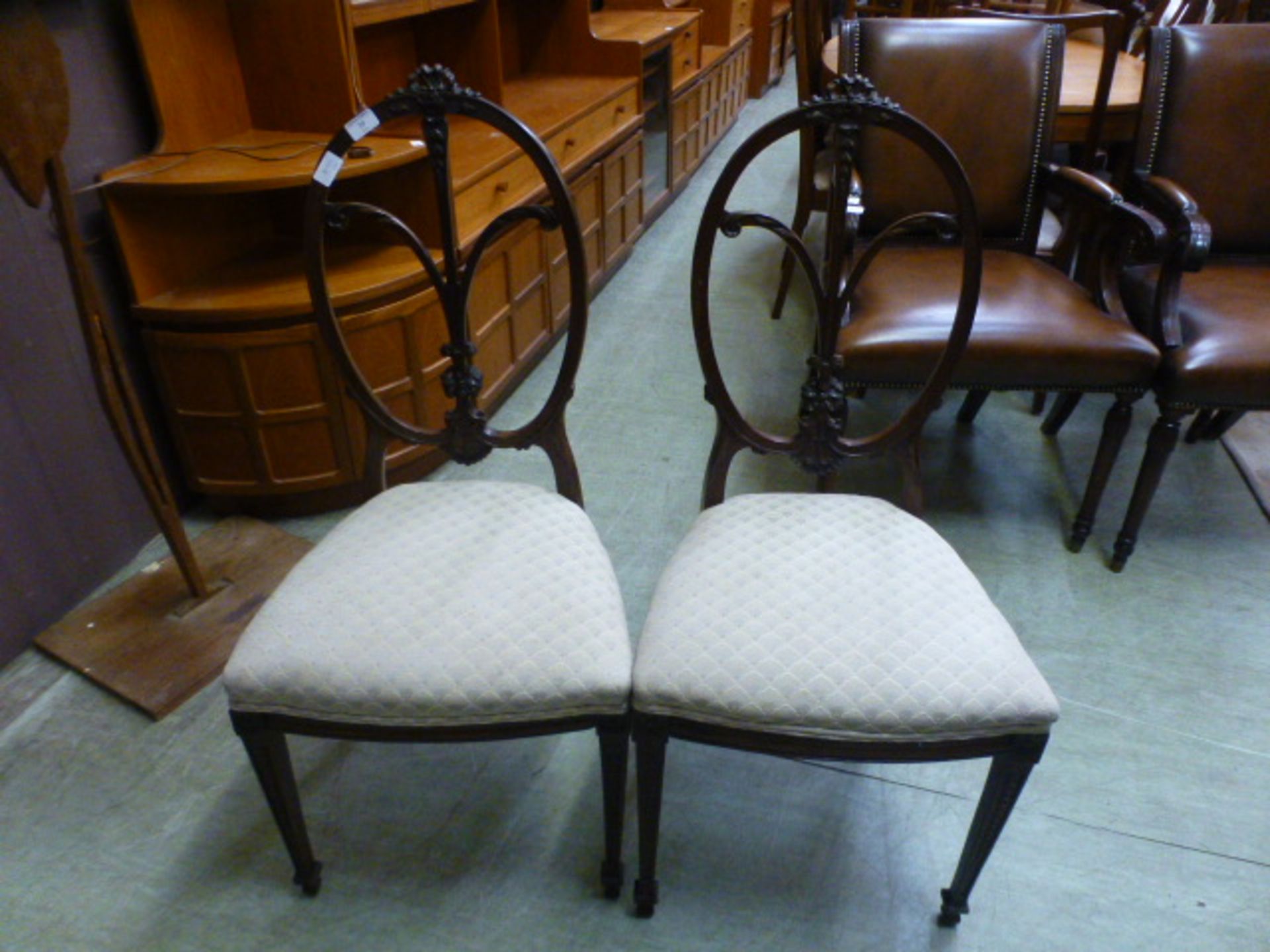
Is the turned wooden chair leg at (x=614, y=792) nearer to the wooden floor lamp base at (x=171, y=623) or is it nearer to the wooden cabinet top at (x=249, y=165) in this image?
the wooden floor lamp base at (x=171, y=623)

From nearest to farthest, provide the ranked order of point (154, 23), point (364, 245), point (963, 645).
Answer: point (963, 645) → point (154, 23) → point (364, 245)

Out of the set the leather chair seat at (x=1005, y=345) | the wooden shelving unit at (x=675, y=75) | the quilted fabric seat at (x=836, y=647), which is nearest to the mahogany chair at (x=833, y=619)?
the quilted fabric seat at (x=836, y=647)

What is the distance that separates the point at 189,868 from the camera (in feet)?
3.82

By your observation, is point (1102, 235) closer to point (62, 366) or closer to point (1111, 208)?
point (1111, 208)

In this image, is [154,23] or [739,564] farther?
[154,23]

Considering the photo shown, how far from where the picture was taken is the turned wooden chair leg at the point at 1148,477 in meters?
1.59

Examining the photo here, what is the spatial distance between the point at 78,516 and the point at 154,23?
93 cm

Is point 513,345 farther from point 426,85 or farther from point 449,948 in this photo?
point 449,948

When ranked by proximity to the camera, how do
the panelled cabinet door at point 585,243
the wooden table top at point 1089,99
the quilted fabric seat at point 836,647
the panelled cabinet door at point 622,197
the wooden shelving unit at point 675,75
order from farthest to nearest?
the wooden shelving unit at point 675,75 → the panelled cabinet door at point 622,197 → the panelled cabinet door at point 585,243 → the wooden table top at point 1089,99 → the quilted fabric seat at point 836,647

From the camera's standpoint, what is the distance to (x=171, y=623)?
1.54 m

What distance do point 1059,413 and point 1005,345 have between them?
0.70 metres

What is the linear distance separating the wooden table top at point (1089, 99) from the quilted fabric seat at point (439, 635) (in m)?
1.62

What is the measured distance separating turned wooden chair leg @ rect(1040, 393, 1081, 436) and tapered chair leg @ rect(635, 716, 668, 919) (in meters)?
1.58

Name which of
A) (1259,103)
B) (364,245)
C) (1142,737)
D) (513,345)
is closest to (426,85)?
(364,245)
